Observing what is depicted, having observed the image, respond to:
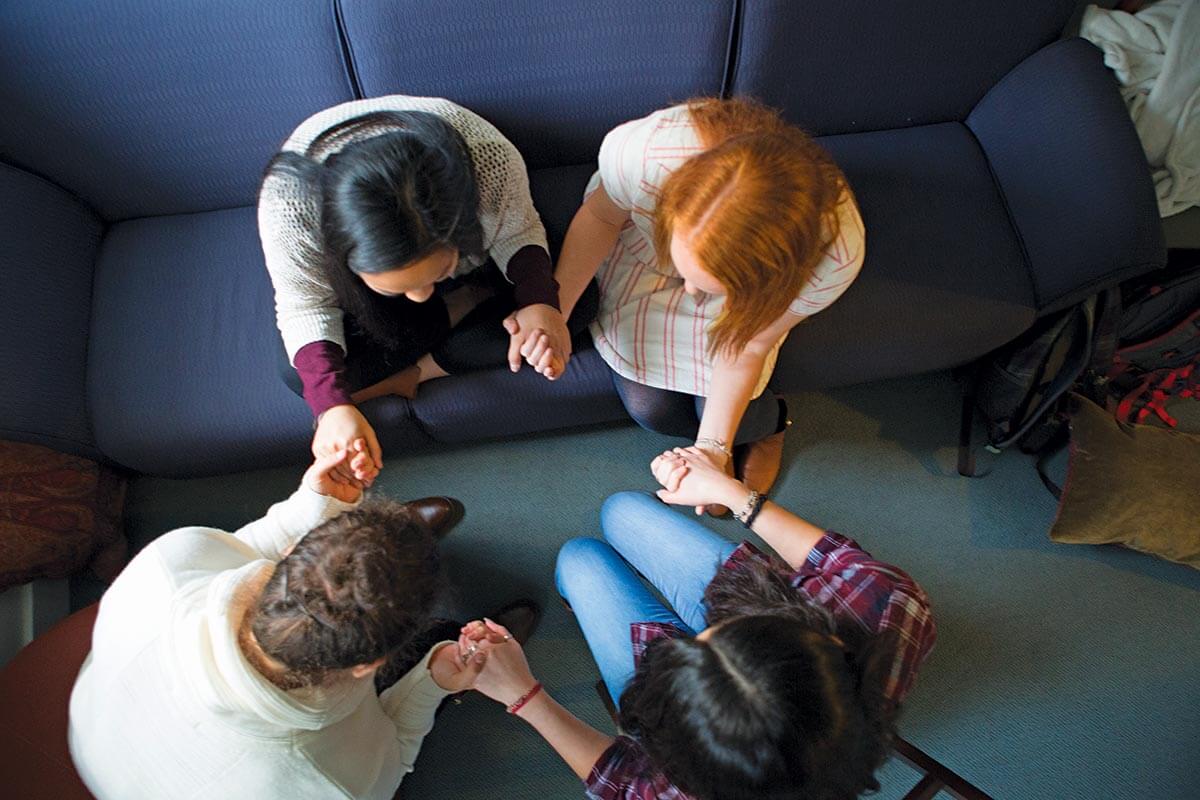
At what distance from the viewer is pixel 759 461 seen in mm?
1632

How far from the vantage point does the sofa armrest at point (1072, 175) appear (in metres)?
1.34

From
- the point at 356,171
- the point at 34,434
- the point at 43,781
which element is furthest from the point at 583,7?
the point at 43,781

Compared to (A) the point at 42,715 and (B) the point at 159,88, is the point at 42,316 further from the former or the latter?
(A) the point at 42,715

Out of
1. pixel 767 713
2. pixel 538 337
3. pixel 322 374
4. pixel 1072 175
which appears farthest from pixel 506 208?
pixel 1072 175

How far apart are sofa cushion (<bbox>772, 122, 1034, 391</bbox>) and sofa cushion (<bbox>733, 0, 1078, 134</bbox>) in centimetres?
14

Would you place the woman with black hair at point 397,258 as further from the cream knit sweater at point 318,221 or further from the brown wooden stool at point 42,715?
the brown wooden stool at point 42,715

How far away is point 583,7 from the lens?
134cm

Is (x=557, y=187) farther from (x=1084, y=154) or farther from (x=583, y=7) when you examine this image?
(x=1084, y=154)

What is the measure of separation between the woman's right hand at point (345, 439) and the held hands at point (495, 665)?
1.20 feet

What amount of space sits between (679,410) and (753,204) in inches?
25.1

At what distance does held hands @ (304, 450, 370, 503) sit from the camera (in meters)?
1.17

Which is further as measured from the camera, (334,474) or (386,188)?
(334,474)

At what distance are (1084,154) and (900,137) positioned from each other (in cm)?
39

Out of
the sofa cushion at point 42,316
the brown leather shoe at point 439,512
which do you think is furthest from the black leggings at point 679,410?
the sofa cushion at point 42,316
